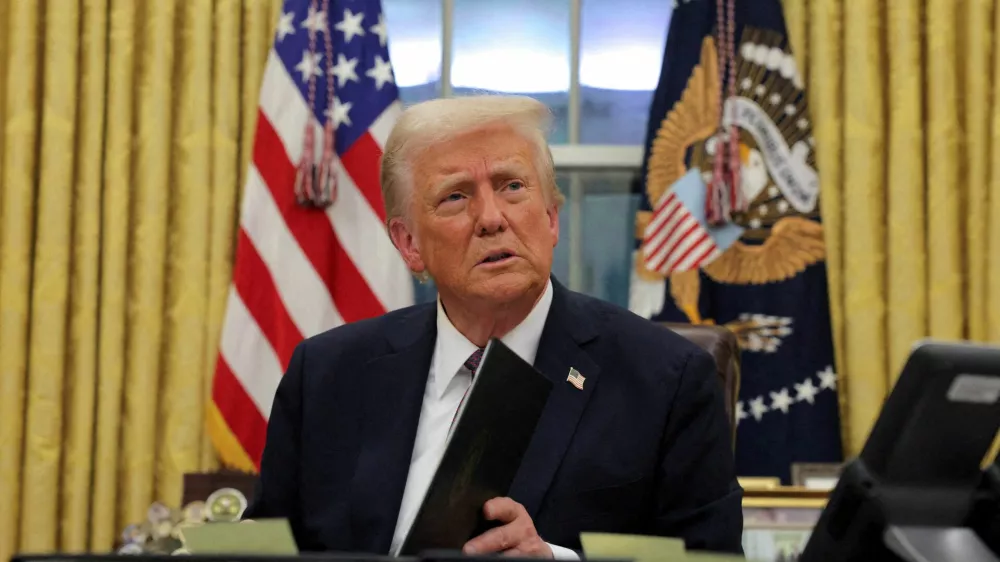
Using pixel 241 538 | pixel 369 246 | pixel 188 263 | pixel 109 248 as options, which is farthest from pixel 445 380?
pixel 109 248

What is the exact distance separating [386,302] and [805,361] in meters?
1.22

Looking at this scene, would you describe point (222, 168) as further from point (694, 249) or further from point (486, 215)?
point (486, 215)

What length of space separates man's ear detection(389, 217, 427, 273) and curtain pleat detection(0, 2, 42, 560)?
5.83 feet

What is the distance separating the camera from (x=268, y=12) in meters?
3.44

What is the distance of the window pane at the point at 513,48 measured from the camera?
3.79 meters

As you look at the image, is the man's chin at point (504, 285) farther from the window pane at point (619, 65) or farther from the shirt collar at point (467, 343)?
the window pane at point (619, 65)

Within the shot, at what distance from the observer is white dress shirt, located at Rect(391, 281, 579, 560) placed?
184 cm

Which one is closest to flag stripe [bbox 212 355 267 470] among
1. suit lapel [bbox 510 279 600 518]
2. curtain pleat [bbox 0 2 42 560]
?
curtain pleat [bbox 0 2 42 560]

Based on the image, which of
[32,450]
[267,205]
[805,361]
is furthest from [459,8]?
[32,450]

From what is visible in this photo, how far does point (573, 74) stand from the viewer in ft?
12.4

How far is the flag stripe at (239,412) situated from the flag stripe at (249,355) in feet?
0.05

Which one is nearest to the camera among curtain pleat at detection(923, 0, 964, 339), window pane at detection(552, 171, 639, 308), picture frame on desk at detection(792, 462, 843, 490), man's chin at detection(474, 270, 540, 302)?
man's chin at detection(474, 270, 540, 302)

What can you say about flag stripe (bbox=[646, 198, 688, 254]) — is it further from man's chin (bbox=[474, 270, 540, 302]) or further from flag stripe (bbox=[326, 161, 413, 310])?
man's chin (bbox=[474, 270, 540, 302])

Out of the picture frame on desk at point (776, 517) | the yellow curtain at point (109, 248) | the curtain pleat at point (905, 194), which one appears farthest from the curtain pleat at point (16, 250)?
the curtain pleat at point (905, 194)
